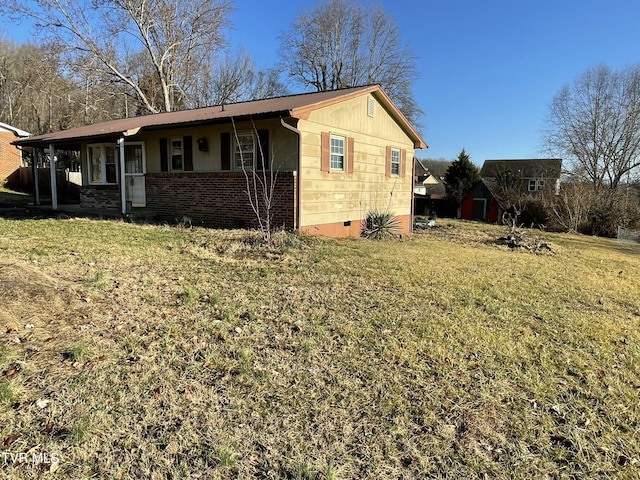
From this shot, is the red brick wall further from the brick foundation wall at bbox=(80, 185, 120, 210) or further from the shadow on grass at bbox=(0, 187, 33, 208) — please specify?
the brick foundation wall at bbox=(80, 185, 120, 210)

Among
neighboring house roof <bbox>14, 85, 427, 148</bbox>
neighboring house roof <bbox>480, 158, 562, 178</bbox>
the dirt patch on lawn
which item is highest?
neighboring house roof <bbox>480, 158, 562, 178</bbox>

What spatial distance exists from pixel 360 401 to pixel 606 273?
8671 millimetres

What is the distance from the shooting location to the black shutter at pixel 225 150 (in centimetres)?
1119

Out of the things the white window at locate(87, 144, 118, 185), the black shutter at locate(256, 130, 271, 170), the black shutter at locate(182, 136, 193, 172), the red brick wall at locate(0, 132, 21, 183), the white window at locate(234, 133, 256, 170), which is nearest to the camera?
the black shutter at locate(256, 130, 271, 170)

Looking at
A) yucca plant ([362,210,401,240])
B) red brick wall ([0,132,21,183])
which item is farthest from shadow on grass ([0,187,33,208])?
yucca plant ([362,210,401,240])

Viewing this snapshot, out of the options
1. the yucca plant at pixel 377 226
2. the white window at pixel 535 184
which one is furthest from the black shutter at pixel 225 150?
the white window at pixel 535 184

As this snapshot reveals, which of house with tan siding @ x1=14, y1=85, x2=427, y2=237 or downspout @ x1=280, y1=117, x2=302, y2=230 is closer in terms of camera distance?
downspout @ x1=280, y1=117, x2=302, y2=230

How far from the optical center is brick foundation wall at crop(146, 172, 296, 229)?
1041 centimetres

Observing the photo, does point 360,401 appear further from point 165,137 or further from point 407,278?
point 165,137

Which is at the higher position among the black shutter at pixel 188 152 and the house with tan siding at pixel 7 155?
the house with tan siding at pixel 7 155

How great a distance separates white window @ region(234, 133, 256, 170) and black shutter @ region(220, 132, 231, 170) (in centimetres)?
22

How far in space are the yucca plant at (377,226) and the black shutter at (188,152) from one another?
5.74 metres

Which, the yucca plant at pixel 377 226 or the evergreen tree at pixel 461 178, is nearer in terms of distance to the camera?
the yucca plant at pixel 377 226

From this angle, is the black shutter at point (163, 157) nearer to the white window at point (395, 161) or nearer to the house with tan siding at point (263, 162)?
the house with tan siding at point (263, 162)
